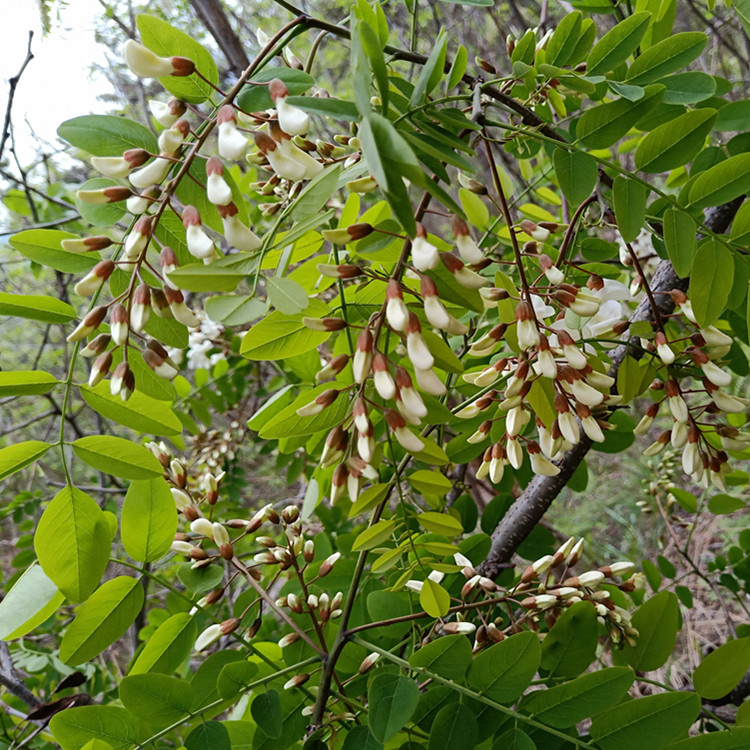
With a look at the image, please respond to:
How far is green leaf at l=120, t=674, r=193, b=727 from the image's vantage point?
0.51 m

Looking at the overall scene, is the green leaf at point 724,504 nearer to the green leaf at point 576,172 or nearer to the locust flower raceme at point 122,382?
the green leaf at point 576,172

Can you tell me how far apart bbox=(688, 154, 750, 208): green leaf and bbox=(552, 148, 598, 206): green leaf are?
0.10 metres

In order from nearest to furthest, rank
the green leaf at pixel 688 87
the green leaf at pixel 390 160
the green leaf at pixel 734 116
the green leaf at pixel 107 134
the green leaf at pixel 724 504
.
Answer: the green leaf at pixel 390 160 → the green leaf at pixel 107 134 → the green leaf at pixel 688 87 → the green leaf at pixel 734 116 → the green leaf at pixel 724 504

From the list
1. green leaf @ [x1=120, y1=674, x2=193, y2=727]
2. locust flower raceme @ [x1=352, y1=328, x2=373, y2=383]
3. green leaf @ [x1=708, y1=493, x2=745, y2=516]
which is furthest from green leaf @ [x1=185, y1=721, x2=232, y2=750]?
green leaf @ [x1=708, y1=493, x2=745, y2=516]

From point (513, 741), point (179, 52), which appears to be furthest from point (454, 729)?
point (179, 52)

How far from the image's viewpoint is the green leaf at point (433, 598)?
526 millimetres

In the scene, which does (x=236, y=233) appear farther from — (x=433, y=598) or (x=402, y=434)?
(x=433, y=598)

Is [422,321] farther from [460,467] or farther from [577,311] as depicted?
[460,467]

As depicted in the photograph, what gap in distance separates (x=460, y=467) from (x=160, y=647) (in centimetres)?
54

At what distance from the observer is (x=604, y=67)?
593 millimetres

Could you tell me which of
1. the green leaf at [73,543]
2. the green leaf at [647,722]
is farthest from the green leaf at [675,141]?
the green leaf at [73,543]

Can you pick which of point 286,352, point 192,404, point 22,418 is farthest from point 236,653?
point 22,418

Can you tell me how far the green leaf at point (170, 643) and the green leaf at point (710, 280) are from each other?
56 centimetres

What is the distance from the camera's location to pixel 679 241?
1.74 ft
